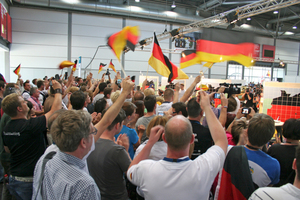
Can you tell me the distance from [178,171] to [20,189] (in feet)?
5.86

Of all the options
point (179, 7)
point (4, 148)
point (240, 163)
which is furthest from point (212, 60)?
point (179, 7)

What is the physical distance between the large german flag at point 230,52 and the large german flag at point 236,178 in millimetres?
2294

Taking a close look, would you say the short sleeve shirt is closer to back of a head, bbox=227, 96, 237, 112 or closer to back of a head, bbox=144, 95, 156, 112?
back of a head, bbox=144, 95, 156, 112

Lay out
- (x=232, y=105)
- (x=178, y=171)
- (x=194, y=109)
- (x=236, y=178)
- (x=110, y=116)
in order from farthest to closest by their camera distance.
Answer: (x=232, y=105), (x=194, y=109), (x=110, y=116), (x=236, y=178), (x=178, y=171)

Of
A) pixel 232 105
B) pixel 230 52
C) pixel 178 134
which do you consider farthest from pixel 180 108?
pixel 178 134

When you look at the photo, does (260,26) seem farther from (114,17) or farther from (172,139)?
(172,139)

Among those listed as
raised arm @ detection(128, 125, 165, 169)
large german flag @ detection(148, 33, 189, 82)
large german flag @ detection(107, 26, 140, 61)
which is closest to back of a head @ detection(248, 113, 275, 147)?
raised arm @ detection(128, 125, 165, 169)

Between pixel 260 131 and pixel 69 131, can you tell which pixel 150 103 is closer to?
pixel 260 131

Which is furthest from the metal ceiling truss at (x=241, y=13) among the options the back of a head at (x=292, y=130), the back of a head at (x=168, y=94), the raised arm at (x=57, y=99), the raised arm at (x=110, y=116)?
the raised arm at (x=57, y=99)

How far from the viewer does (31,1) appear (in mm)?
13734

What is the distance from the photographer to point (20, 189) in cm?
210

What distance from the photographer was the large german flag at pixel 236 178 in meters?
1.72

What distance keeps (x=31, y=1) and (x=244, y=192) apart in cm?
1657

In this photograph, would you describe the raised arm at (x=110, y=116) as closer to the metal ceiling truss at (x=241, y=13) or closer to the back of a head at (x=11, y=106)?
the back of a head at (x=11, y=106)
